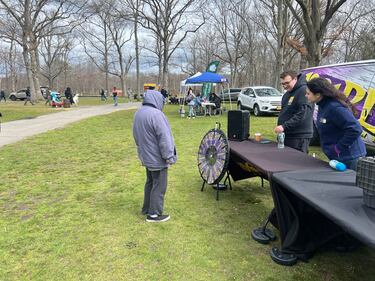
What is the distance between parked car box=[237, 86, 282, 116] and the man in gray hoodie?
14924mm

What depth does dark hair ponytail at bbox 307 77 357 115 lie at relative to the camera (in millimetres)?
3453

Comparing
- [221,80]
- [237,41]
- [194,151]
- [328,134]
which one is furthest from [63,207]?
[237,41]

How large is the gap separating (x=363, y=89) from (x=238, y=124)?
3294 mm

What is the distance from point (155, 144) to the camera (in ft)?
13.7

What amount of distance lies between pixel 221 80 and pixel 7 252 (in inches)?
639

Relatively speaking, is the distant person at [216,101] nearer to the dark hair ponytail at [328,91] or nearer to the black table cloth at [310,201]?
the black table cloth at [310,201]

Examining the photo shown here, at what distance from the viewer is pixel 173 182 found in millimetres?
6047

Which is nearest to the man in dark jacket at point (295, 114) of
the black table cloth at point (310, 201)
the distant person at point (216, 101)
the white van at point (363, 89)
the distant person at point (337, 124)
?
the black table cloth at point (310, 201)

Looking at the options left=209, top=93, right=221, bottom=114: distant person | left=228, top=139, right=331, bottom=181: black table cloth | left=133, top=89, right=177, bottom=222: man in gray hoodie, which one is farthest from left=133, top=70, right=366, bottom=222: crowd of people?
left=209, top=93, right=221, bottom=114: distant person

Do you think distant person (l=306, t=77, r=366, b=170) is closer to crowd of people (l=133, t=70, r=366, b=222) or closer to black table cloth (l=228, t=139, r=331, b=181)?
crowd of people (l=133, t=70, r=366, b=222)

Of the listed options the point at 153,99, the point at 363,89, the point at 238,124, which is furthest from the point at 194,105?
the point at 153,99

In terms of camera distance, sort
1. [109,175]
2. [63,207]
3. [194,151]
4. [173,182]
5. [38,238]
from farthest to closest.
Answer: [194,151], [109,175], [173,182], [63,207], [38,238]

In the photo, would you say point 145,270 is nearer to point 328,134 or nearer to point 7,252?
point 7,252

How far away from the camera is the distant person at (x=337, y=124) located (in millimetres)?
3369
